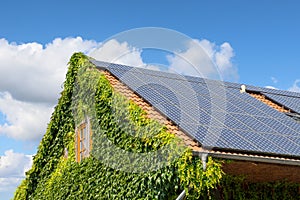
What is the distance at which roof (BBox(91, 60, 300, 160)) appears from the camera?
1173 cm

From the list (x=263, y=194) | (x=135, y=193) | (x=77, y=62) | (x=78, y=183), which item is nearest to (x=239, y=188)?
(x=263, y=194)

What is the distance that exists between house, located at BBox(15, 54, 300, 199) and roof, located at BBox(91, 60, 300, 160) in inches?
1.0

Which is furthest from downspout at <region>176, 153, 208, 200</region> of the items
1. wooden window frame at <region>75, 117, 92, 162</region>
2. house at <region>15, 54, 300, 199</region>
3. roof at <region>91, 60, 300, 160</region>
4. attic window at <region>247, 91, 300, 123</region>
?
attic window at <region>247, 91, 300, 123</region>

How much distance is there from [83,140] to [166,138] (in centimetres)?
429

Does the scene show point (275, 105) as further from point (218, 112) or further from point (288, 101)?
point (218, 112)

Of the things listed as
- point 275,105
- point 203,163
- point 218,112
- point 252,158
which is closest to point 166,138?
point 203,163

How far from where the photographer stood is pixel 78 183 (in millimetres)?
14180

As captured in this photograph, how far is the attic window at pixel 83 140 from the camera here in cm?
1442

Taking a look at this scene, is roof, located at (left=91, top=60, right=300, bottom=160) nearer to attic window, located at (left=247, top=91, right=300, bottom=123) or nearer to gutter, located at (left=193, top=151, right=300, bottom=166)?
attic window, located at (left=247, top=91, right=300, bottom=123)

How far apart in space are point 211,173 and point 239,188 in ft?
9.24

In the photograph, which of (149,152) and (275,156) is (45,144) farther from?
(275,156)

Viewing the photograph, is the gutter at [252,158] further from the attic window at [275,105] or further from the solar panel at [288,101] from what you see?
the solar panel at [288,101]

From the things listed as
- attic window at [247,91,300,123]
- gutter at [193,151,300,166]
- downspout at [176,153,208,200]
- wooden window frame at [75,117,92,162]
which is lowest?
downspout at [176,153,208,200]

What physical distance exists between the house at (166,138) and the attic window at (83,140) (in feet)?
0.09
